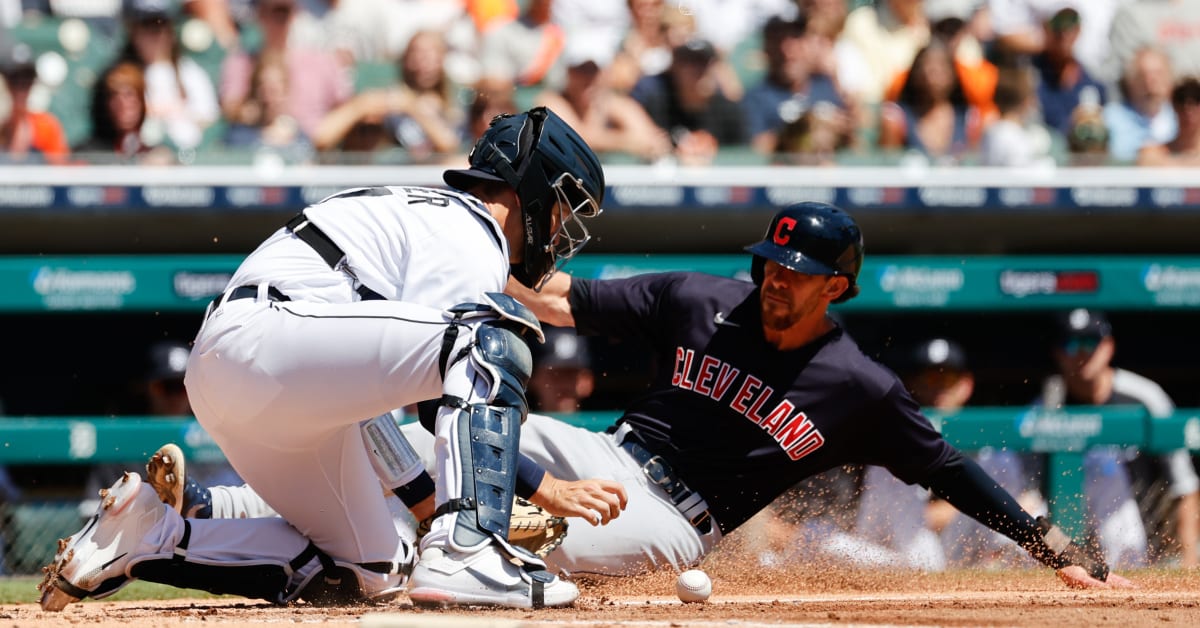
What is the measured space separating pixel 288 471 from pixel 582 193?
100cm

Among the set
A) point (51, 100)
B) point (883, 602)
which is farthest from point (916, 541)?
point (51, 100)

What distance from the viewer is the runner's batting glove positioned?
4.38 meters

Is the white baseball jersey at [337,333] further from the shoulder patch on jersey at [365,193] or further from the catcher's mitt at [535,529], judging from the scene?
the catcher's mitt at [535,529]

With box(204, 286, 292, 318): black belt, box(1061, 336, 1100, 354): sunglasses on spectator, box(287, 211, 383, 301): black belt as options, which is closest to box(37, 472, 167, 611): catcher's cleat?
box(204, 286, 292, 318): black belt

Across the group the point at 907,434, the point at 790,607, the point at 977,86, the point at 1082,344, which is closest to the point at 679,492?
the point at 907,434

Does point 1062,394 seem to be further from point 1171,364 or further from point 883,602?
point 883,602

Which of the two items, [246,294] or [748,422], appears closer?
[246,294]

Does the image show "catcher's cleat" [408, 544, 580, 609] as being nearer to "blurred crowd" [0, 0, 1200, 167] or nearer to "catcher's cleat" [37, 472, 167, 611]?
"catcher's cleat" [37, 472, 167, 611]

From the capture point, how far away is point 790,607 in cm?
361

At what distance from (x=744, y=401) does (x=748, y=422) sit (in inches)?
2.7

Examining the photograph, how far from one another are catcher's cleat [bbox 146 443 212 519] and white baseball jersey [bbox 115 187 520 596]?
379mm

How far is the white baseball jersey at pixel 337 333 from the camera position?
3024 millimetres

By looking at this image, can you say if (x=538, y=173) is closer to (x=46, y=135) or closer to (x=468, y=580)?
(x=468, y=580)

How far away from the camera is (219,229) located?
7250 mm
